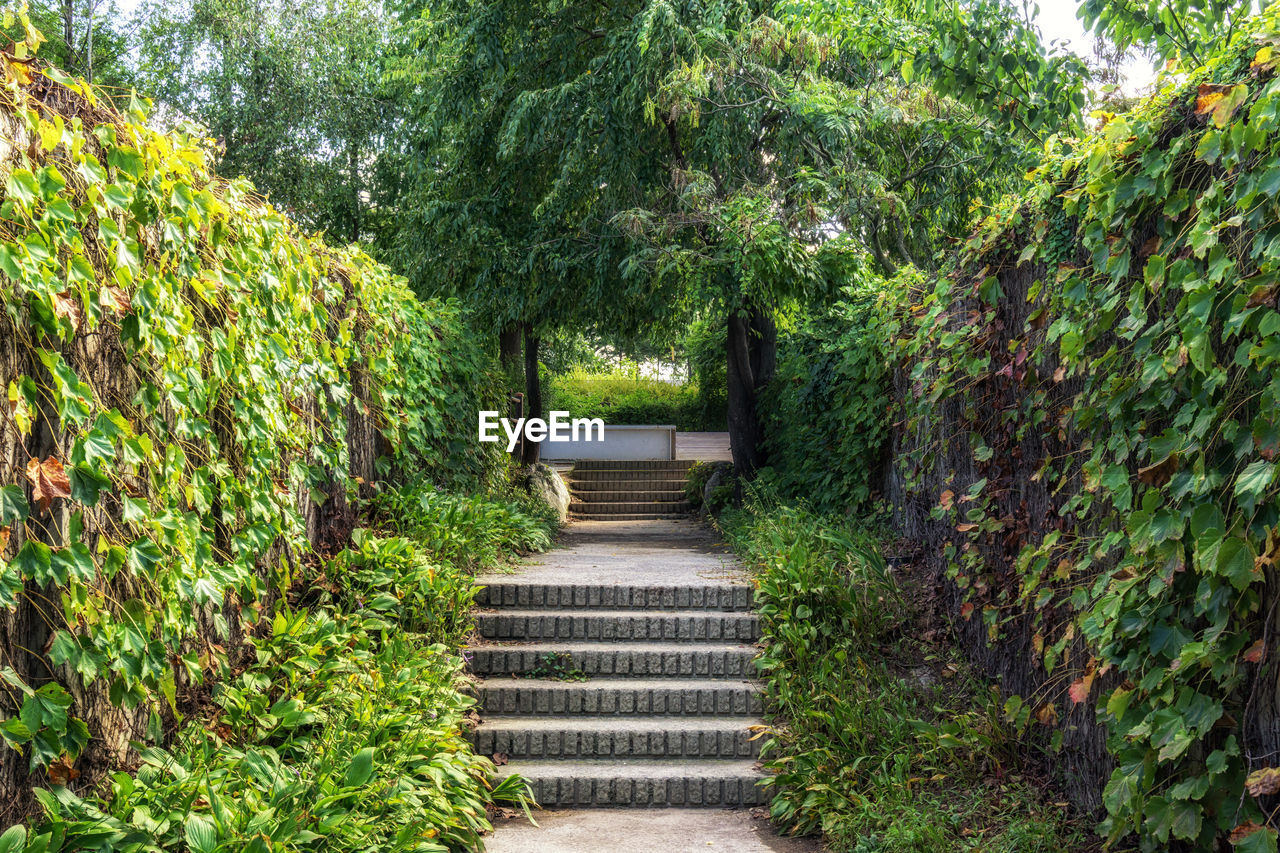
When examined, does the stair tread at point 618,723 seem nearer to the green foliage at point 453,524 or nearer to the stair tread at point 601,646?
the stair tread at point 601,646

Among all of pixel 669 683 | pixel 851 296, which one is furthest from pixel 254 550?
pixel 851 296

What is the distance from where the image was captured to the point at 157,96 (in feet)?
57.7

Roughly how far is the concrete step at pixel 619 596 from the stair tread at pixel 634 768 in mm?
1502

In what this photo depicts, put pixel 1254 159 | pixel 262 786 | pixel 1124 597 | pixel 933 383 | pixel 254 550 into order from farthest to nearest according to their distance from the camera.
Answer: pixel 933 383, pixel 254 550, pixel 262 786, pixel 1124 597, pixel 1254 159

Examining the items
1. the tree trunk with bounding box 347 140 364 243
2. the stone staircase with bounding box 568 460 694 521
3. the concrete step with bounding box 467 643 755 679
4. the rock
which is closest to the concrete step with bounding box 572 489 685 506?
the stone staircase with bounding box 568 460 694 521

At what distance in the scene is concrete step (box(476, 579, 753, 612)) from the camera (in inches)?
268

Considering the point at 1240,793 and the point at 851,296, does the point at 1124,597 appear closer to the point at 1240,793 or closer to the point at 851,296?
the point at 1240,793

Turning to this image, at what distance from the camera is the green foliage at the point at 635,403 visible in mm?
24469

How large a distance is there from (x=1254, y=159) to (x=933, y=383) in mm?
2905

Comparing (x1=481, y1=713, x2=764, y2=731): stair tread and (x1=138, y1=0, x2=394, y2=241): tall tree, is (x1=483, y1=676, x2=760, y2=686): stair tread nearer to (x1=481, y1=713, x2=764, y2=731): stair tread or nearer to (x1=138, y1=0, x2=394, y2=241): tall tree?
(x1=481, y1=713, x2=764, y2=731): stair tread

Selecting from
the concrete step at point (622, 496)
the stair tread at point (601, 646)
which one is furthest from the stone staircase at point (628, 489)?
the stair tread at point (601, 646)

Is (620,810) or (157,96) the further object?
(157,96)

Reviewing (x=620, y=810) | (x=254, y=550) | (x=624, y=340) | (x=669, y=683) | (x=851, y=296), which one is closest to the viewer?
(x=254, y=550)

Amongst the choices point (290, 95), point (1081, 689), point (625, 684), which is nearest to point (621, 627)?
point (625, 684)
